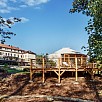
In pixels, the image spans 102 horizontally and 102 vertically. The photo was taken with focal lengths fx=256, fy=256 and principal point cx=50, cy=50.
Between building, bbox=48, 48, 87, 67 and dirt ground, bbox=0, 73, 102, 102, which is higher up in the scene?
building, bbox=48, 48, 87, 67

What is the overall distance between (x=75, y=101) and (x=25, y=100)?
11.4 ft

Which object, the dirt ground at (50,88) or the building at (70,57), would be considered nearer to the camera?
the dirt ground at (50,88)

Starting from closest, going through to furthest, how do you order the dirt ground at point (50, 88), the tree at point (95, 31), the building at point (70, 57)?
1. the tree at point (95, 31)
2. the dirt ground at point (50, 88)
3. the building at point (70, 57)

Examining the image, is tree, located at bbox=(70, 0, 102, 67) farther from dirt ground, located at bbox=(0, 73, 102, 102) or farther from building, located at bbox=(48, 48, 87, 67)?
building, located at bbox=(48, 48, 87, 67)

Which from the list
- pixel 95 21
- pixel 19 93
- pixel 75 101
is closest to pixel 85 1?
pixel 95 21

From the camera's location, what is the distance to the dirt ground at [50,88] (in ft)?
60.9

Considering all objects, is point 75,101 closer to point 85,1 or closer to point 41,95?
point 41,95

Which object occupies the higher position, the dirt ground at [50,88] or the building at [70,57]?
the building at [70,57]

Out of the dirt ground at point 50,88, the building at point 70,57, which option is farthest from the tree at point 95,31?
the building at point 70,57

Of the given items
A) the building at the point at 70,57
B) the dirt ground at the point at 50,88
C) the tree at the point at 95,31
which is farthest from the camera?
the building at the point at 70,57

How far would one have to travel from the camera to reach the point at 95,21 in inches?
480

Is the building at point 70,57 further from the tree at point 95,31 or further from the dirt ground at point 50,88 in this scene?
the tree at point 95,31

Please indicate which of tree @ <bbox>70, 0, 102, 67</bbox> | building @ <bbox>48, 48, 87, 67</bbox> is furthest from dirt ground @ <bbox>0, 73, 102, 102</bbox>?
tree @ <bbox>70, 0, 102, 67</bbox>

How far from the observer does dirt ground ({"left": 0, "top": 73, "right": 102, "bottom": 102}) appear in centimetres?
1857
